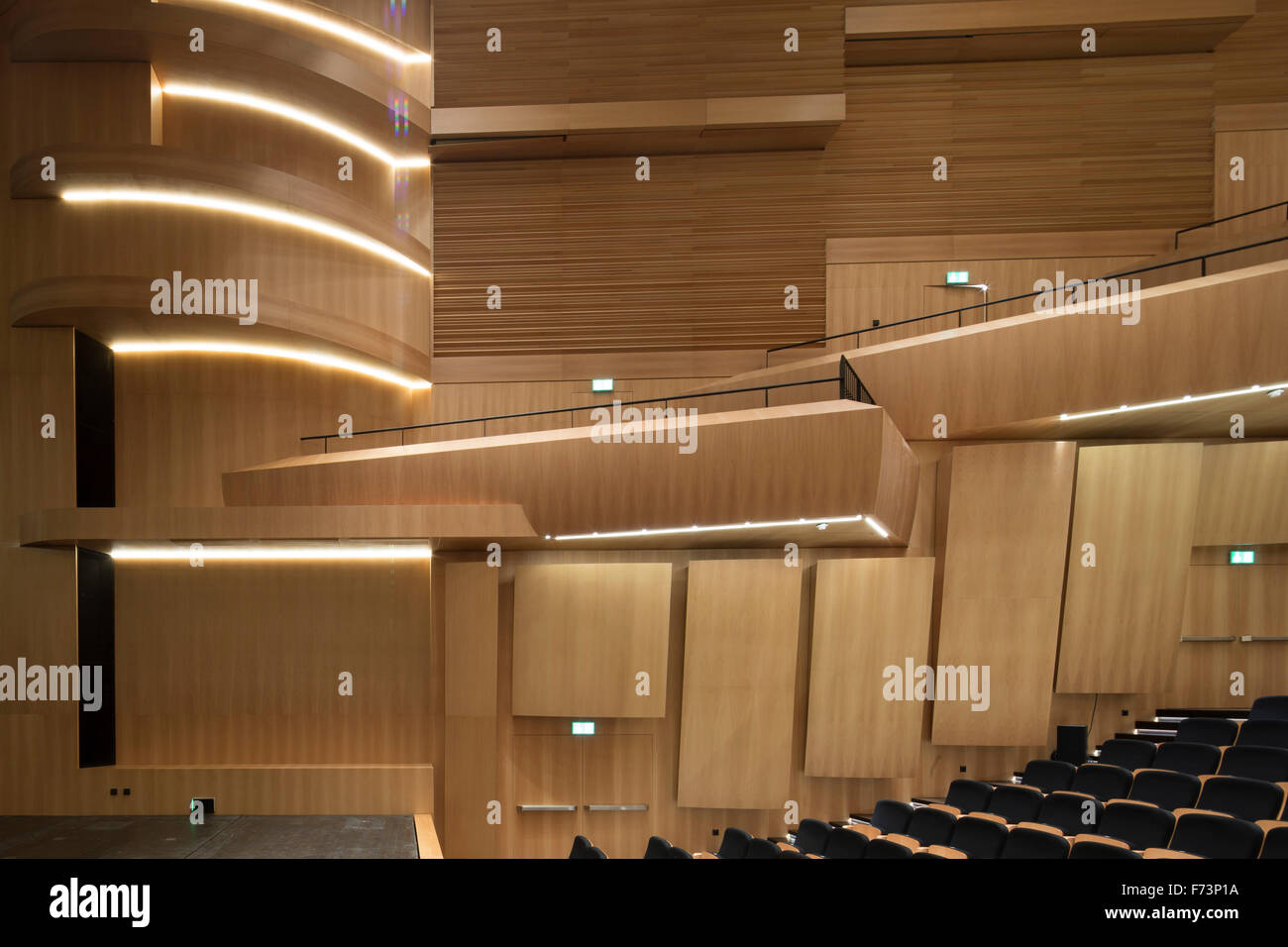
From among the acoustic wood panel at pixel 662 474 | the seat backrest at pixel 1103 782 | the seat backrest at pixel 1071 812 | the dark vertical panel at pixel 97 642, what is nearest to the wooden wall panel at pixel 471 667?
the acoustic wood panel at pixel 662 474

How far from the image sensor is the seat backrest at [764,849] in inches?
202

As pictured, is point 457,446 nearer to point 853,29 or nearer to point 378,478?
point 378,478

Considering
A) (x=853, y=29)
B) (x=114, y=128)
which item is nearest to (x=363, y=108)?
(x=114, y=128)

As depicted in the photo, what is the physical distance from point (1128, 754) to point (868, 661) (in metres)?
2.27

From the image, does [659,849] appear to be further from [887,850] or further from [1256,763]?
[1256,763]

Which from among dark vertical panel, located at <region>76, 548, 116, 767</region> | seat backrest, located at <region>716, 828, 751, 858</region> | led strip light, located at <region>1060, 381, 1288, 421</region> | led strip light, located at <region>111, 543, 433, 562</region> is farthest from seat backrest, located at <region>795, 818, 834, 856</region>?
dark vertical panel, located at <region>76, 548, 116, 767</region>

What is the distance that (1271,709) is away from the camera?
25.1 ft

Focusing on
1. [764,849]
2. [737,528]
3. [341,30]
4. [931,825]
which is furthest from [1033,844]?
[341,30]

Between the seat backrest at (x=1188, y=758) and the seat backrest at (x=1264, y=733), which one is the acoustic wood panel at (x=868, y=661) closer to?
the seat backrest at (x=1188, y=758)

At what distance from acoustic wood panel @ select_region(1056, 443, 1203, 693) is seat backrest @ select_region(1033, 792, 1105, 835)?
9.76 ft

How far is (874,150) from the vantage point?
1151 cm

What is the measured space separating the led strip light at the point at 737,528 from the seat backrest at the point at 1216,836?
296 centimetres

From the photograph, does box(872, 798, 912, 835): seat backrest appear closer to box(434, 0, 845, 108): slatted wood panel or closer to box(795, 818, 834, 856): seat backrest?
box(795, 818, 834, 856): seat backrest
